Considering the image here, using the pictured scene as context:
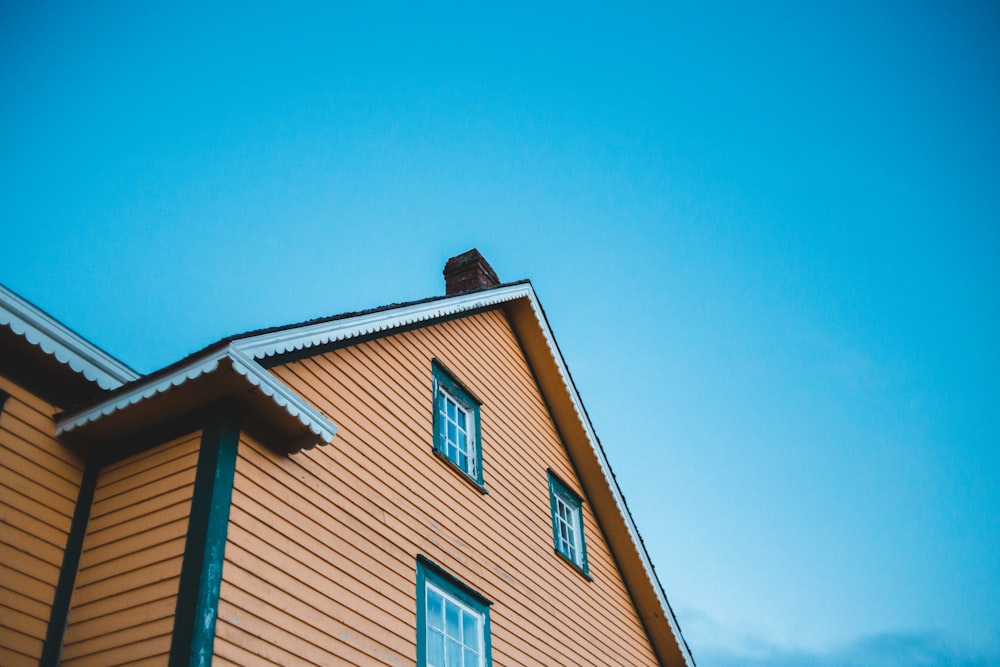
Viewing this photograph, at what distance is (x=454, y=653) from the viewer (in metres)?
8.89

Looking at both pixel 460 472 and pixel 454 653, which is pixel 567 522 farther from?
pixel 454 653

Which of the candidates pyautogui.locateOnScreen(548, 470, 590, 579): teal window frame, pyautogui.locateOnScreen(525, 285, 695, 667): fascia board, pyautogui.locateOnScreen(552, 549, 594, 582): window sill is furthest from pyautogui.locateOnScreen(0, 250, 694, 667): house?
pyautogui.locateOnScreen(525, 285, 695, 667): fascia board

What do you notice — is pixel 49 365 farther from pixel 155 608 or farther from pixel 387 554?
pixel 387 554

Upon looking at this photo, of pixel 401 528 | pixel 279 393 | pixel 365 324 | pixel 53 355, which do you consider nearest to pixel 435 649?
pixel 401 528

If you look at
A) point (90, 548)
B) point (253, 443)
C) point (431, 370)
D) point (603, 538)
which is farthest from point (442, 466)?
point (603, 538)

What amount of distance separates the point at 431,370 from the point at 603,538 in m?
5.26

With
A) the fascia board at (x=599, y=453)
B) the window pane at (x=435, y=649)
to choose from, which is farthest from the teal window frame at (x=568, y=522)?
the window pane at (x=435, y=649)

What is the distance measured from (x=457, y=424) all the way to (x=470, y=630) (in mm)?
2863

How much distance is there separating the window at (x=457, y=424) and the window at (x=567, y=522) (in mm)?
2125

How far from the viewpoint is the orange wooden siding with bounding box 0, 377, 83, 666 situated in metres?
6.56

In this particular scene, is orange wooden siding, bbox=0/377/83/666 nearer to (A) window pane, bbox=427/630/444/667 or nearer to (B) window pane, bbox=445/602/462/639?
(A) window pane, bbox=427/630/444/667

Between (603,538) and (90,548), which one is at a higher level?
(603,538)

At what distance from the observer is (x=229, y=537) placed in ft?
21.8

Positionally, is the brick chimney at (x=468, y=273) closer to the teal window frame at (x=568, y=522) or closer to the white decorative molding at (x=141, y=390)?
the teal window frame at (x=568, y=522)
